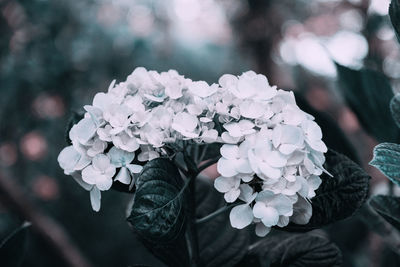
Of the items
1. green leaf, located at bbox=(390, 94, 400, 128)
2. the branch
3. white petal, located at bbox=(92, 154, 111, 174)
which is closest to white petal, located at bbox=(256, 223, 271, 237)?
white petal, located at bbox=(92, 154, 111, 174)

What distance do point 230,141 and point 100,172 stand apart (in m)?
0.18

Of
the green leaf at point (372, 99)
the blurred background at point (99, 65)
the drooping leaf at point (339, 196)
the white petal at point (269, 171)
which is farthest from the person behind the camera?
the blurred background at point (99, 65)

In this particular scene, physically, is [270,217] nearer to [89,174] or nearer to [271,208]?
[271,208]

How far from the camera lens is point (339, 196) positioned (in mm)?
583

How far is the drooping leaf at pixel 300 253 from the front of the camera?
2.14 feet

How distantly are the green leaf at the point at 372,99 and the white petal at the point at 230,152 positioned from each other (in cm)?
45

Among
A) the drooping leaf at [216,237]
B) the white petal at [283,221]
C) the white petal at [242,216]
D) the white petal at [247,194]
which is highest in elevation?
the white petal at [247,194]

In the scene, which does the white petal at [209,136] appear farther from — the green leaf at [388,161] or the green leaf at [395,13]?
the green leaf at [395,13]

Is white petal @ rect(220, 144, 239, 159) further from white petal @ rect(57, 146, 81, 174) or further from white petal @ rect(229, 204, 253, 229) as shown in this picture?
white petal @ rect(57, 146, 81, 174)

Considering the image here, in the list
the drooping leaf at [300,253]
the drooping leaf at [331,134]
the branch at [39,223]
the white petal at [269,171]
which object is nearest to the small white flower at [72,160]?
the white petal at [269,171]

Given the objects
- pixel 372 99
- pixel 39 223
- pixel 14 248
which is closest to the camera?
pixel 14 248

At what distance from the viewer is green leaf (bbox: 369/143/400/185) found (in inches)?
20.6

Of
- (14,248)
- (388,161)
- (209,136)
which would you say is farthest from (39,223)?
(388,161)

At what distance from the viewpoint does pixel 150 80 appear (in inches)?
23.4
